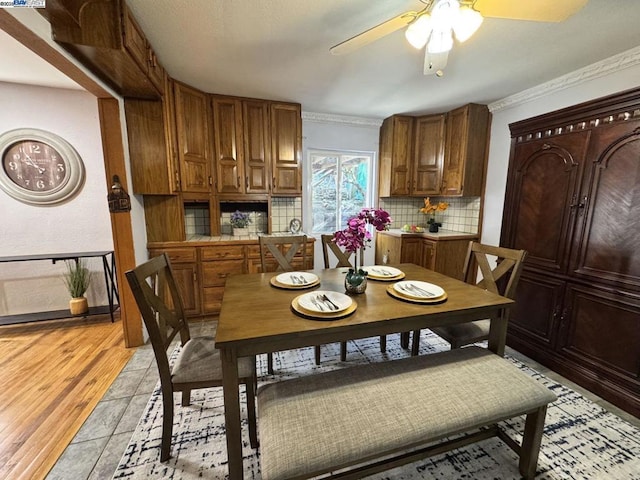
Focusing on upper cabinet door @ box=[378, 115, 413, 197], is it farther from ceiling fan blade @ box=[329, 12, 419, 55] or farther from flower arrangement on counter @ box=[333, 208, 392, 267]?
flower arrangement on counter @ box=[333, 208, 392, 267]

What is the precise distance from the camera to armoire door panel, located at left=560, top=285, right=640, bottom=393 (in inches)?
62.8

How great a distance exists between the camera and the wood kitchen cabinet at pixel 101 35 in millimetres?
1386

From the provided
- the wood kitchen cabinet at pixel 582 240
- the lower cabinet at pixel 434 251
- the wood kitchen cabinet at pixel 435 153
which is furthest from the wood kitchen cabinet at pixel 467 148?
the wood kitchen cabinet at pixel 582 240

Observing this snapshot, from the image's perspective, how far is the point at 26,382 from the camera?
186 centimetres

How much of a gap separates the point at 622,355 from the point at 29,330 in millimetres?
4742

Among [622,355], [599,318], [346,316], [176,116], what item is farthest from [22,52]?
[622,355]

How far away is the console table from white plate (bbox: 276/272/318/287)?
187cm

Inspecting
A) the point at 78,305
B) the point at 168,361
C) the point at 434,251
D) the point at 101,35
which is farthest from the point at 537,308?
the point at 78,305

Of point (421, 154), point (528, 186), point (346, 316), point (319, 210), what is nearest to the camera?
point (346, 316)

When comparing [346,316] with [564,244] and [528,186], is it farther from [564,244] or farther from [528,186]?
[528,186]

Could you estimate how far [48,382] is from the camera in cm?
187

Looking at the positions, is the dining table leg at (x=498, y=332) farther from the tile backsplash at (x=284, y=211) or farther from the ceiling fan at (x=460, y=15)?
the tile backsplash at (x=284, y=211)

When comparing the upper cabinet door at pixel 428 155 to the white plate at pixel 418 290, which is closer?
the white plate at pixel 418 290

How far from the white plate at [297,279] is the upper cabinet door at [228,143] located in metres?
1.62
